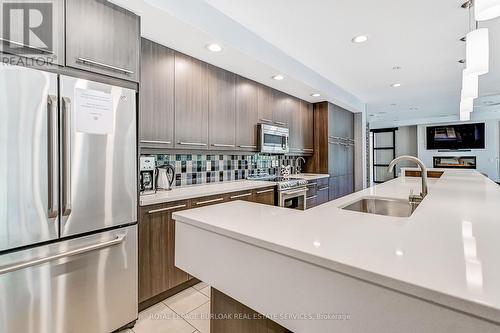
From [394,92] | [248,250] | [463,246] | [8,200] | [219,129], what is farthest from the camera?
[394,92]

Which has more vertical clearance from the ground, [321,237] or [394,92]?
[394,92]

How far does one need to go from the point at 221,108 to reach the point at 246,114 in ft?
1.47

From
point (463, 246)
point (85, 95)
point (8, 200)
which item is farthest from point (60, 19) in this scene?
point (463, 246)

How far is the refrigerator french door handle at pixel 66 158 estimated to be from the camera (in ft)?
4.51

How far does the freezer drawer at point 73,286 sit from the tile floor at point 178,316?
0.14 metres

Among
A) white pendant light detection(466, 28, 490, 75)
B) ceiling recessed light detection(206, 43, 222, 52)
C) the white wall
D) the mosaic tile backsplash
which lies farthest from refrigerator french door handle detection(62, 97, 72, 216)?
the white wall

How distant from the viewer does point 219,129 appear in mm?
2867

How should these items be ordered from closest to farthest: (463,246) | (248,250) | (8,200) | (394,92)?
1. (463,246)
2. (248,250)
3. (8,200)
4. (394,92)

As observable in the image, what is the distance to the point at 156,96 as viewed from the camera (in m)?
2.24

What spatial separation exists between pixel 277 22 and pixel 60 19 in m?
1.80

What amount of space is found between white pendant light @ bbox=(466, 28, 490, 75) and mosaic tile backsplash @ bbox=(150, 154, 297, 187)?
8.34ft

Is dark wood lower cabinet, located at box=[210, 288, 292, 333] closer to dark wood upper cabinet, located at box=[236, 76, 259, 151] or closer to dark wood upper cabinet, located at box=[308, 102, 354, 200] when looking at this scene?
dark wood upper cabinet, located at box=[236, 76, 259, 151]

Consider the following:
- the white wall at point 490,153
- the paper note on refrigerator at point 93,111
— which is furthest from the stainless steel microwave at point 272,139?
the white wall at point 490,153

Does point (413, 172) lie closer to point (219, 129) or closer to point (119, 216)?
point (219, 129)
